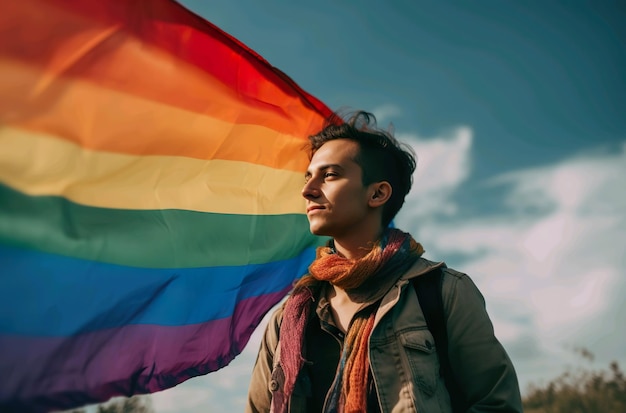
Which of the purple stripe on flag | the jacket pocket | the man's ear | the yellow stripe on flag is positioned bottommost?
the purple stripe on flag

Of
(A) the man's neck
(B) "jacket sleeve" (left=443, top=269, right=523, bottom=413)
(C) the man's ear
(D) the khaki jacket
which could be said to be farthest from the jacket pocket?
(C) the man's ear

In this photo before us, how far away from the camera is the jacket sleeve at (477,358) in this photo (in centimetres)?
216

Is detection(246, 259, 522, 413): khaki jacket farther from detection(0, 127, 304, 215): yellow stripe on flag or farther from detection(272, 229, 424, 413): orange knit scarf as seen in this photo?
detection(0, 127, 304, 215): yellow stripe on flag

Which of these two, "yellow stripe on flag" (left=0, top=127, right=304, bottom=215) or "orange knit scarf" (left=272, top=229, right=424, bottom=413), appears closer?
"orange knit scarf" (left=272, top=229, right=424, bottom=413)

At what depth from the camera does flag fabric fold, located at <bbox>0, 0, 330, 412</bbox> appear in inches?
93.4

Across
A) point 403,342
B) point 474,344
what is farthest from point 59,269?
point 474,344

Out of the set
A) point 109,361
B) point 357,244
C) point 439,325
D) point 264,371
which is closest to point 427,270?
point 439,325

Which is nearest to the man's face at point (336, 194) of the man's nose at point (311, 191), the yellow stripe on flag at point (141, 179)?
the man's nose at point (311, 191)

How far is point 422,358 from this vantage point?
219 centimetres

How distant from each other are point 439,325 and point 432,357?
14 cm

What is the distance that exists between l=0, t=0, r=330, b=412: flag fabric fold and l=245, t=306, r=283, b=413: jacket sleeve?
393 millimetres

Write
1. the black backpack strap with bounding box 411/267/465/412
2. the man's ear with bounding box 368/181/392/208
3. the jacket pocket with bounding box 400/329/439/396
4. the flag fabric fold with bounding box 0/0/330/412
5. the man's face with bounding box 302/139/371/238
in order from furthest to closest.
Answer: the man's ear with bounding box 368/181/392/208, the man's face with bounding box 302/139/371/238, the flag fabric fold with bounding box 0/0/330/412, the black backpack strap with bounding box 411/267/465/412, the jacket pocket with bounding box 400/329/439/396

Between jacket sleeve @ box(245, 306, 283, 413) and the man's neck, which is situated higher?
the man's neck

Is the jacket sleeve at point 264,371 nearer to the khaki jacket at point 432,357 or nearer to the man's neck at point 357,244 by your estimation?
the khaki jacket at point 432,357
